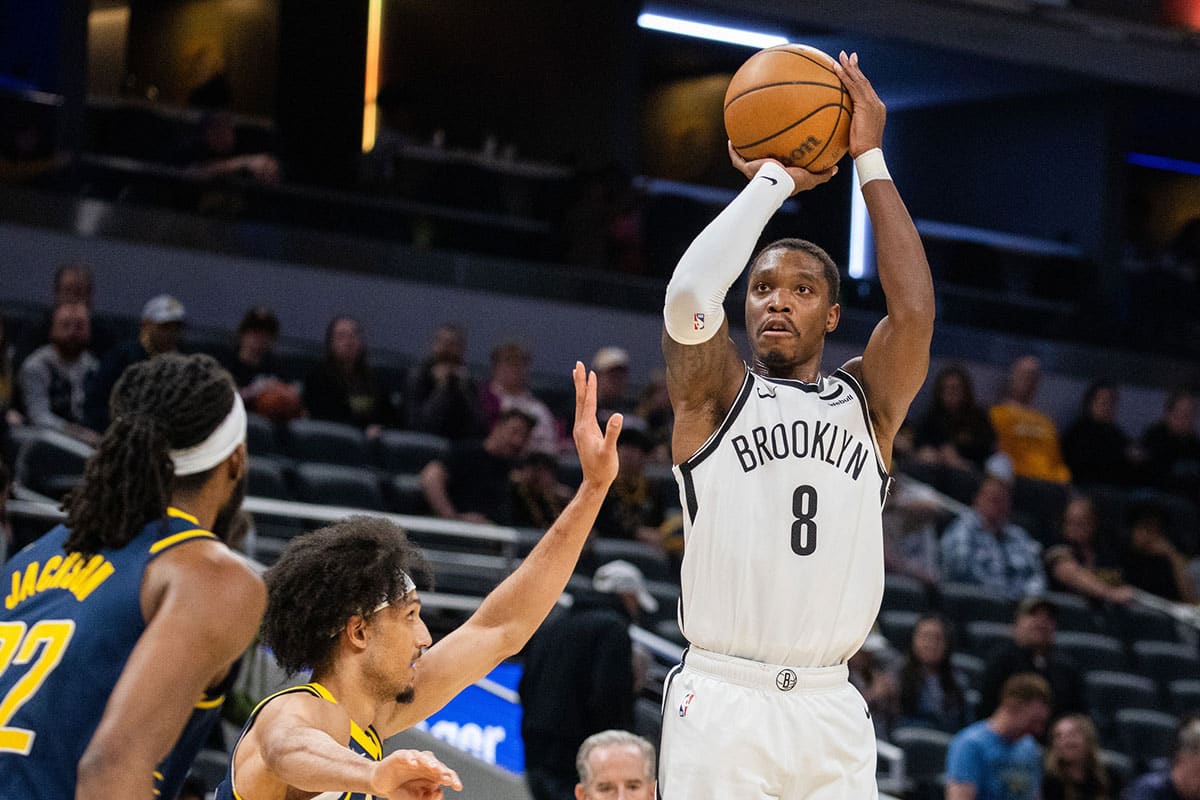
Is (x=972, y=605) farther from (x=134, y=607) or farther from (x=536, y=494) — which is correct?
(x=134, y=607)

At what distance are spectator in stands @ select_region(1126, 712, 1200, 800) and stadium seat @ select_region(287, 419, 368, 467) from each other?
13.4 feet

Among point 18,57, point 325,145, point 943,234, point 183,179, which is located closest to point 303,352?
point 183,179

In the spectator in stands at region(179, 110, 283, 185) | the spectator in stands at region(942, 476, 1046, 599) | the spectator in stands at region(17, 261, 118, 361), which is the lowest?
the spectator in stands at region(942, 476, 1046, 599)

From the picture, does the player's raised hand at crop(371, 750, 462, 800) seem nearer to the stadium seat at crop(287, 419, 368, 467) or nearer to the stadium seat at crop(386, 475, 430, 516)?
the stadium seat at crop(386, 475, 430, 516)

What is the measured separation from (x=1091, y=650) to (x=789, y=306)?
6.51m

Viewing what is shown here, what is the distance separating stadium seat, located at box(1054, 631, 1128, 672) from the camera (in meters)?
9.51

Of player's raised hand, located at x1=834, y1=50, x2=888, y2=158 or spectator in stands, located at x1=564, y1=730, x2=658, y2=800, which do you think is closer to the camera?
player's raised hand, located at x1=834, y1=50, x2=888, y2=158

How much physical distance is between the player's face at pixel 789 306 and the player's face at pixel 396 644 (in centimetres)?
99

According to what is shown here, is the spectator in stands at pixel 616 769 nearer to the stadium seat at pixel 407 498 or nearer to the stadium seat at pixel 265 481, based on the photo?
the stadium seat at pixel 265 481

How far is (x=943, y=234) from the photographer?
15.0 m

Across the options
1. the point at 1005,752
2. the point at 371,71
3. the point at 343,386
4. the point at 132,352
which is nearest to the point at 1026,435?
the point at 1005,752

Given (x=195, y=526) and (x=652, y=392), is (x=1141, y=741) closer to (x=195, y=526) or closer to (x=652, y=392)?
(x=652, y=392)

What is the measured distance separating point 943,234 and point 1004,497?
5.63 meters

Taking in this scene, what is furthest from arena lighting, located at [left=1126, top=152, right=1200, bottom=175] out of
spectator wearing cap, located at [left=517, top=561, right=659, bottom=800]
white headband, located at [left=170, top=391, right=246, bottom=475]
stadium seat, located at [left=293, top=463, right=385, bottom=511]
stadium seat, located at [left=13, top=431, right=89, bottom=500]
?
white headband, located at [left=170, top=391, right=246, bottom=475]
